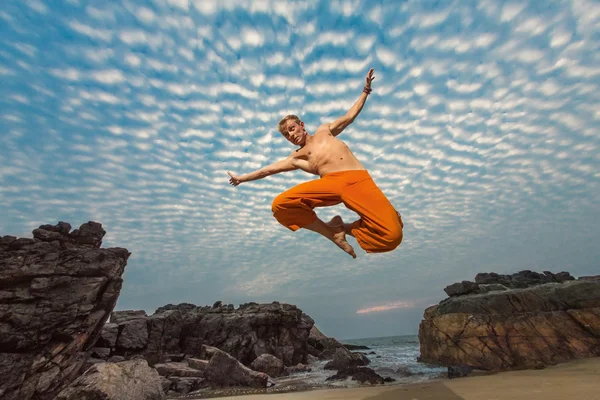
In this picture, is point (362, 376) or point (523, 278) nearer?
point (362, 376)

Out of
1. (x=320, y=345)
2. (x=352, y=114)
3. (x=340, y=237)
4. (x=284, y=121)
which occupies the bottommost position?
(x=320, y=345)

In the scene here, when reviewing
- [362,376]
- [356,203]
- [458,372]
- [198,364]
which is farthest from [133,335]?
[356,203]

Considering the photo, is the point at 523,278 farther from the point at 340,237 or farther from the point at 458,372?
the point at 340,237

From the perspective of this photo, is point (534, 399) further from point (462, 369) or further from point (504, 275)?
point (504, 275)

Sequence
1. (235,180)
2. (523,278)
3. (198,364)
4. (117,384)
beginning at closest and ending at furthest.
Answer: (235,180)
(117,384)
(198,364)
(523,278)

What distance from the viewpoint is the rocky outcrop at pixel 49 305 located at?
40.9ft

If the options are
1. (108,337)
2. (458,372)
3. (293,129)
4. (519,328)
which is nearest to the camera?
(293,129)

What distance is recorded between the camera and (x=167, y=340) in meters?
22.0

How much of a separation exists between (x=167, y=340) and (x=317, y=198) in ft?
76.0

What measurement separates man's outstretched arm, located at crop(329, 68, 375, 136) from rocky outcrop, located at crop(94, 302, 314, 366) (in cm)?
2042

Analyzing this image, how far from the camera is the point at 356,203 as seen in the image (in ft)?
12.3

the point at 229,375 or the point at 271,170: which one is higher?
the point at 271,170

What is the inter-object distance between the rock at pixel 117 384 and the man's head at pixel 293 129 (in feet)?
18.9

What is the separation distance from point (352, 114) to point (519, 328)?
39.4ft
